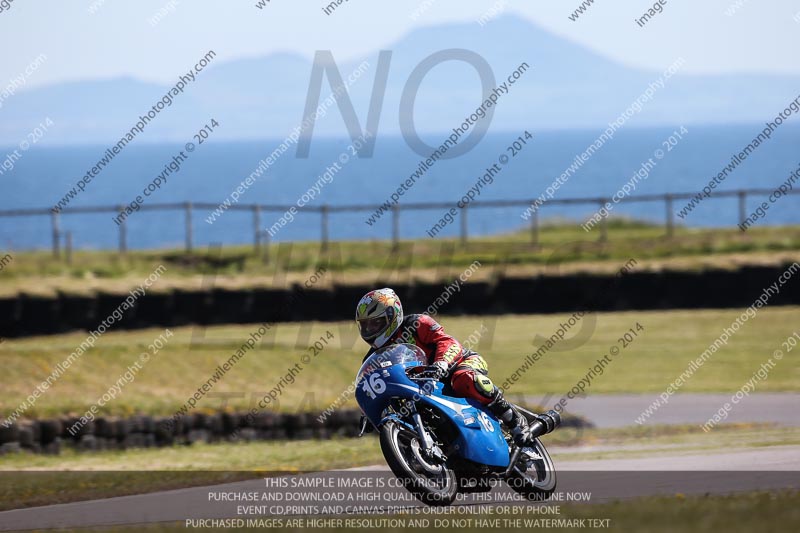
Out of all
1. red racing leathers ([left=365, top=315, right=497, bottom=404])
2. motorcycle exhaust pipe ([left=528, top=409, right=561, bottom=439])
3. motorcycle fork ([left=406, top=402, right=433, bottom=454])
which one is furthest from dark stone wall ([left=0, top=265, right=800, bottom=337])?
motorcycle fork ([left=406, top=402, right=433, bottom=454])

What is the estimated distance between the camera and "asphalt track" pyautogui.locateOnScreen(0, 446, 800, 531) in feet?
30.6

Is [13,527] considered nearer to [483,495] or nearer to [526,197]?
[483,495]

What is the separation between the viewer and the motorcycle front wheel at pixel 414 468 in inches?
326

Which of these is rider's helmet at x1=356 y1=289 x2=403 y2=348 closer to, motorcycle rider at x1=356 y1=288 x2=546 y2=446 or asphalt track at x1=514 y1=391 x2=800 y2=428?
motorcycle rider at x1=356 y1=288 x2=546 y2=446

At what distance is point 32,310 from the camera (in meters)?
22.7

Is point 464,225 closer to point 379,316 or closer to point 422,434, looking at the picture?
point 379,316

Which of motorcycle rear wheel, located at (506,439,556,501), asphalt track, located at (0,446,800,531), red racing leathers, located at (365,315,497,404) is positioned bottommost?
asphalt track, located at (0,446,800,531)

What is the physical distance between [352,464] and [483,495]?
9.41 ft

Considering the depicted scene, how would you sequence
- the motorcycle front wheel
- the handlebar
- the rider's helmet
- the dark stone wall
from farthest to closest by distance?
the dark stone wall
the rider's helmet
the handlebar
the motorcycle front wheel

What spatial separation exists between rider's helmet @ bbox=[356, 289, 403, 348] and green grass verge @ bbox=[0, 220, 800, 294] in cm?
1554

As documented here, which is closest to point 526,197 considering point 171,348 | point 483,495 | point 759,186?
point 759,186

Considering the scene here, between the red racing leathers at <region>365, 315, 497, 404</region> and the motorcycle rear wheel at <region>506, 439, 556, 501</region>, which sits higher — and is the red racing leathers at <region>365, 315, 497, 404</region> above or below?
above

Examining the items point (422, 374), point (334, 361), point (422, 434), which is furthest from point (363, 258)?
point (422, 434)

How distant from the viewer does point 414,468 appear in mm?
8422
